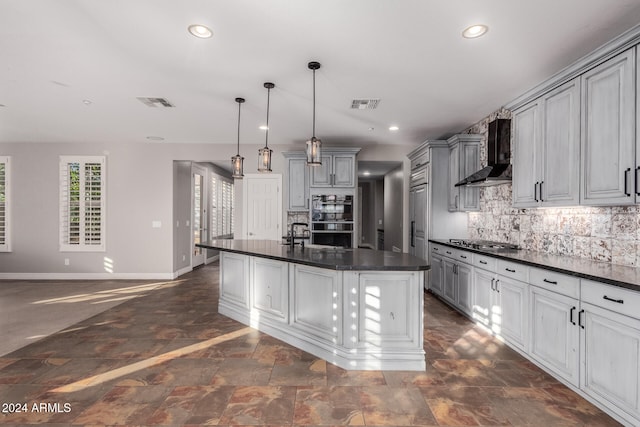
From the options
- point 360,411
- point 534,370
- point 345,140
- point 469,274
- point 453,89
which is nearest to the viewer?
point 360,411

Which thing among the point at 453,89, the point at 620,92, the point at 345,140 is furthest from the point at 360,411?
the point at 345,140

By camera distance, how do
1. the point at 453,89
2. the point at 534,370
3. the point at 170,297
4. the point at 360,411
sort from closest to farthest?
the point at 360,411
the point at 534,370
the point at 453,89
the point at 170,297

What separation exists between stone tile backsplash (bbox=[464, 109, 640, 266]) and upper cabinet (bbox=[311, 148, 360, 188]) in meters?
2.08

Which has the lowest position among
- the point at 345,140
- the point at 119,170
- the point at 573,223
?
the point at 573,223

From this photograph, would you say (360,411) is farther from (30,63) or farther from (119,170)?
(119,170)

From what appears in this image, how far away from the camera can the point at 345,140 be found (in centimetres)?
602

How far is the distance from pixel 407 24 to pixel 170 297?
15.8 ft

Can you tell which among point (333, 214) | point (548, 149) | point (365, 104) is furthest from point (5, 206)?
point (548, 149)

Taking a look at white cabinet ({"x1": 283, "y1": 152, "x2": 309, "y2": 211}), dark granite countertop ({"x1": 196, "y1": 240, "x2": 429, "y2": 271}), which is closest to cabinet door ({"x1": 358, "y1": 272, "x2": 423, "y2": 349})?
dark granite countertop ({"x1": 196, "y1": 240, "x2": 429, "y2": 271})

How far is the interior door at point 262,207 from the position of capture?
6273 millimetres

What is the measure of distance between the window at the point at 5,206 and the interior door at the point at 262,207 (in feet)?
15.1

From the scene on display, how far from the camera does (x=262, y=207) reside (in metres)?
6.30

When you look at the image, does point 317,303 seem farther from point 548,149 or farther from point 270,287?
point 548,149

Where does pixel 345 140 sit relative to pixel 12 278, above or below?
above
